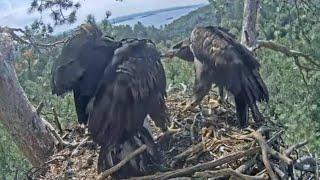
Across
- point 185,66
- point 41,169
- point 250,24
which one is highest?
point 250,24

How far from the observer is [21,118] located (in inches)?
216

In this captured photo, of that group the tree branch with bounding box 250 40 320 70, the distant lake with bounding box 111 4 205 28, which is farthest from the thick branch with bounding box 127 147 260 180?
the distant lake with bounding box 111 4 205 28

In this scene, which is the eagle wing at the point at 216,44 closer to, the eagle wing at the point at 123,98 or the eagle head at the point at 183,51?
the eagle head at the point at 183,51

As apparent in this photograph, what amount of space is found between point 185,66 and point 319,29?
4.67m

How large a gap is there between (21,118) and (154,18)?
4938 millimetres

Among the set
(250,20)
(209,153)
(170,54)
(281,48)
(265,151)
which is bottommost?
(209,153)

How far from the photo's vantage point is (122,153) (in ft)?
14.5

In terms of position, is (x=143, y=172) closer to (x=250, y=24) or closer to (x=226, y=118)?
(x=226, y=118)

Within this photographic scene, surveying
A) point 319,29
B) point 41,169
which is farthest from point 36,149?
point 319,29

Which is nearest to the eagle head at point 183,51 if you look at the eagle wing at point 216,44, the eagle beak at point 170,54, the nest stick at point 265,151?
the eagle beak at point 170,54

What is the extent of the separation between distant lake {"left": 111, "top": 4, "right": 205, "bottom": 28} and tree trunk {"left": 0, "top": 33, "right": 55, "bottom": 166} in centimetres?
287

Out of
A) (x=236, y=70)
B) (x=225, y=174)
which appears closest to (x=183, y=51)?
(x=236, y=70)

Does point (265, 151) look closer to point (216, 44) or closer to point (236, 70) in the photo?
point (236, 70)

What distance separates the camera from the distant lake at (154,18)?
851 centimetres
